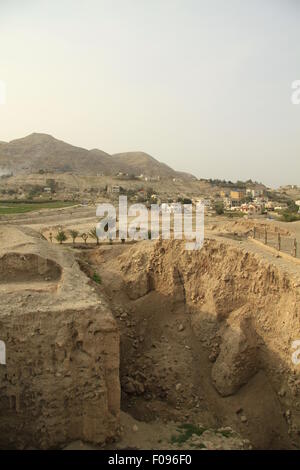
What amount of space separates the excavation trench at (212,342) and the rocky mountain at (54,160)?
10405 cm

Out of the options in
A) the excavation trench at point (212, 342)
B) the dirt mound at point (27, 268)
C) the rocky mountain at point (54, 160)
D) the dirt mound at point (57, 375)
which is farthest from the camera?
the rocky mountain at point (54, 160)

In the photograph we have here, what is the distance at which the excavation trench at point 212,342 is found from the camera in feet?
28.9

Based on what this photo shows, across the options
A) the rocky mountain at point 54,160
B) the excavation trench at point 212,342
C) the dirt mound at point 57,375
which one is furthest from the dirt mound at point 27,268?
the rocky mountain at point 54,160

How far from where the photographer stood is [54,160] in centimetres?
13425

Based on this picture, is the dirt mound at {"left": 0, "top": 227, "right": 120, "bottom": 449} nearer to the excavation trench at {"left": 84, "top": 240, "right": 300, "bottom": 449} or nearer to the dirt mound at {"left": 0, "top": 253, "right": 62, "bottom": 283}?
the excavation trench at {"left": 84, "top": 240, "right": 300, "bottom": 449}

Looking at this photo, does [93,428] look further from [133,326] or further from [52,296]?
[133,326]

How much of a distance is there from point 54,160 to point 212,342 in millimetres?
131426

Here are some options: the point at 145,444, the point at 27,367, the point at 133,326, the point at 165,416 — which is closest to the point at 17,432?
the point at 27,367

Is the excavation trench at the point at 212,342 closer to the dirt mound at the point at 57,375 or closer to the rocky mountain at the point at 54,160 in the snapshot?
the dirt mound at the point at 57,375

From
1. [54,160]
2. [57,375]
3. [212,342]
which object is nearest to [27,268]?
[57,375]

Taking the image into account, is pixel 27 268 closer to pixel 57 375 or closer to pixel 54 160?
pixel 57 375

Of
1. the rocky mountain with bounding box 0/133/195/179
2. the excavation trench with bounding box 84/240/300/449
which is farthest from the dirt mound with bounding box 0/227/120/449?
the rocky mountain with bounding box 0/133/195/179
